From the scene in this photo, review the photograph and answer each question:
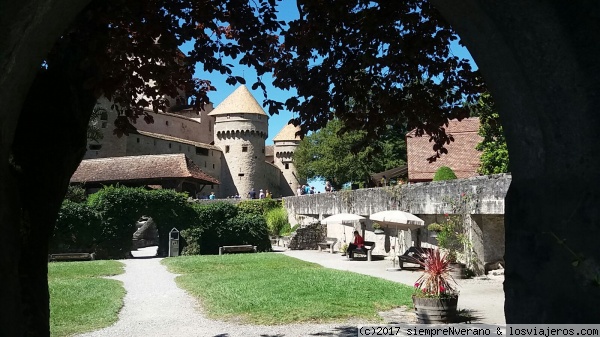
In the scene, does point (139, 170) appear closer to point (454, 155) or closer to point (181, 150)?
point (181, 150)

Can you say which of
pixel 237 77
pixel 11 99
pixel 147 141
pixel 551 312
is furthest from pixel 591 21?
pixel 147 141

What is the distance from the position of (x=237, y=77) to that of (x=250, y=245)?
24.7m

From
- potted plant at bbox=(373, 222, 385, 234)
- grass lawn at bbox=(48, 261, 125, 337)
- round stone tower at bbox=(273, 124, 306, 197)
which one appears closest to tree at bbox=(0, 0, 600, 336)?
grass lawn at bbox=(48, 261, 125, 337)

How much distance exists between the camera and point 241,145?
6544cm

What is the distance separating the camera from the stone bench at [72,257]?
2591cm

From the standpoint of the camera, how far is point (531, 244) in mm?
1903

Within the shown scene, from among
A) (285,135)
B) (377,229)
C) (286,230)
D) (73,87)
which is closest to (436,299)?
(73,87)

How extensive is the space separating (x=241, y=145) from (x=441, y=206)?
51.0 meters

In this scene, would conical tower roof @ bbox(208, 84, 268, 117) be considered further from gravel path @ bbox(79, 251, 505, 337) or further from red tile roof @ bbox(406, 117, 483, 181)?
gravel path @ bbox(79, 251, 505, 337)

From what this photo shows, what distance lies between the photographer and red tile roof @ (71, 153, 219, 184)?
4006 centimetres

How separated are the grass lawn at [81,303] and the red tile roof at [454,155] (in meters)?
19.6

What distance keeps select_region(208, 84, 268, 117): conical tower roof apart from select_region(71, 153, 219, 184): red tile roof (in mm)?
25024

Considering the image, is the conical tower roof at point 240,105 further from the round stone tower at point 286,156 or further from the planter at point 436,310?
the planter at point 436,310

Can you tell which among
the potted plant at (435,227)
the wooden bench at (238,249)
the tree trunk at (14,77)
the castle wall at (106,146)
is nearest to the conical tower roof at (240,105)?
the castle wall at (106,146)
